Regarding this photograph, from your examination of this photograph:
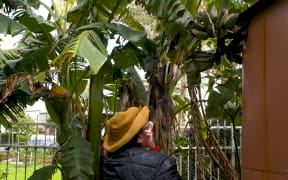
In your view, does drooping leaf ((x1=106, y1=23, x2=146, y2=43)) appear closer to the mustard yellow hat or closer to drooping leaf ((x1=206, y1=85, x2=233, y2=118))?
drooping leaf ((x1=206, y1=85, x2=233, y2=118))

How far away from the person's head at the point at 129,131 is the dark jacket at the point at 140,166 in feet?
0.21

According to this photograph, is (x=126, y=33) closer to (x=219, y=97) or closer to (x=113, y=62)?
(x=113, y=62)

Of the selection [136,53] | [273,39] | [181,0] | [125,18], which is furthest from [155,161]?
[125,18]

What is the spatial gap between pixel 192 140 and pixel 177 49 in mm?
2074

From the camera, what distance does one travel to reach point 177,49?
12.6 ft

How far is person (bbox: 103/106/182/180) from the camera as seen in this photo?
247 cm

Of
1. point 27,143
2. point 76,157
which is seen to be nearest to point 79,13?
point 76,157

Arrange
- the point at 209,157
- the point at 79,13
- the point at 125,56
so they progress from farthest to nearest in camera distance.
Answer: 1. the point at 209,157
2. the point at 125,56
3. the point at 79,13

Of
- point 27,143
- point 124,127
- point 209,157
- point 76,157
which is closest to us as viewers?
point 124,127

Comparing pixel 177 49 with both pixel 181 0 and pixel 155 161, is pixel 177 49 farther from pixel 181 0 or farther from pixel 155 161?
pixel 155 161

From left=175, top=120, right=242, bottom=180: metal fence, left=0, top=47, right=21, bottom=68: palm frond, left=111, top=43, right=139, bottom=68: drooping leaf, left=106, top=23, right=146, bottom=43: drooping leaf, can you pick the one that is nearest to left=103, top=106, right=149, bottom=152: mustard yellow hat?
left=106, top=23, right=146, bottom=43: drooping leaf

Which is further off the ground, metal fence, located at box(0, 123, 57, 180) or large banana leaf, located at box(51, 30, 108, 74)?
large banana leaf, located at box(51, 30, 108, 74)

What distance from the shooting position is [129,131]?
2.72m

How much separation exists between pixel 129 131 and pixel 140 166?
287 mm
